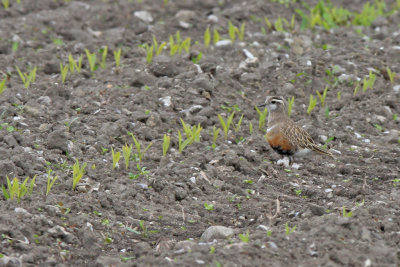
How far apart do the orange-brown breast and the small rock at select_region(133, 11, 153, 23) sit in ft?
13.3

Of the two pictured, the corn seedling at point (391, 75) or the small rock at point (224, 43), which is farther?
the small rock at point (224, 43)

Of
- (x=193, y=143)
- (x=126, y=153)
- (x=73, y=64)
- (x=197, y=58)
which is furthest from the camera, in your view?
(x=197, y=58)

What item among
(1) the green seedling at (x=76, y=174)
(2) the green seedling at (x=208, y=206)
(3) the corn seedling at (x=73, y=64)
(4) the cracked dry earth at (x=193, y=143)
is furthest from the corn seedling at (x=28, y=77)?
(2) the green seedling at (x=208, y=206)

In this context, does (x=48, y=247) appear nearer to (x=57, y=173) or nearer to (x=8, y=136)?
(x=57, y=173)

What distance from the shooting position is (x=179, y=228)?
6.02 metres

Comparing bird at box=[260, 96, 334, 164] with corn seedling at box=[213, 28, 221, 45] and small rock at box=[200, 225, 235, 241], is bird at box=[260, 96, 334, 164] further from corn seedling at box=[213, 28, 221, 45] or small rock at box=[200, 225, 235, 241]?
corn seedling at box=[213, 28, 221, 45]

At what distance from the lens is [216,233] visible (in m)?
5.68

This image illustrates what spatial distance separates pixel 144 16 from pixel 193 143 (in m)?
3.88

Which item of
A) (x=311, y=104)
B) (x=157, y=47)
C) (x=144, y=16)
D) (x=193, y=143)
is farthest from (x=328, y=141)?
(x=144, y=16)

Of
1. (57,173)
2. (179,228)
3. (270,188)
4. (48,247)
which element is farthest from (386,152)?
(48,247)

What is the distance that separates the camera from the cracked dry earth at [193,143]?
5414 mm

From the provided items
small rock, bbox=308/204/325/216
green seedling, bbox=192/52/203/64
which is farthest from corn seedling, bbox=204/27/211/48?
small rock, bbox=308/204/325/216

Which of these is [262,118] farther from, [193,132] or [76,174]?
[76,174]

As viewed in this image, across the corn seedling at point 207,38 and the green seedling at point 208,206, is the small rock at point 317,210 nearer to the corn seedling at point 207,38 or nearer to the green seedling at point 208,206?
the green seedling at point 208,206
